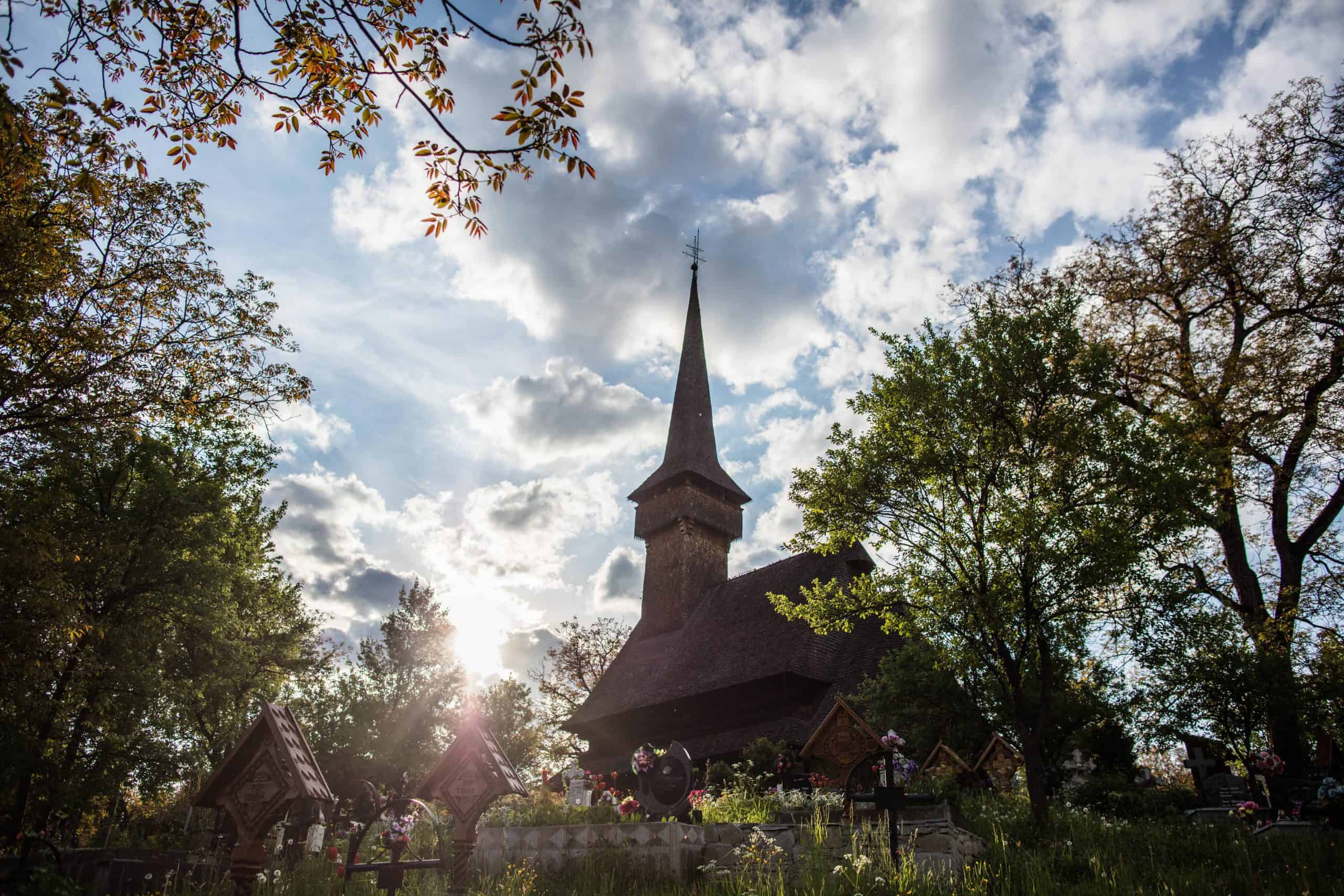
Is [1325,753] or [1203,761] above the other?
[1325,753]

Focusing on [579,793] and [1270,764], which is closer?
[1270,764]

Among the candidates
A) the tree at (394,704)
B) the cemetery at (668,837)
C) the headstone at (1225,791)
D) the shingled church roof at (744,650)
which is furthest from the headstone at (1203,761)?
the tree at (394,704)

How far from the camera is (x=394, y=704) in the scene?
38219 mm

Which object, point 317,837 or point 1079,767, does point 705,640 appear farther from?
point 317,837

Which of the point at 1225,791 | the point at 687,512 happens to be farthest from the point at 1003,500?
the point at 687,512

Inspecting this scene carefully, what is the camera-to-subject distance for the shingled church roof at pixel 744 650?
79.5 feet

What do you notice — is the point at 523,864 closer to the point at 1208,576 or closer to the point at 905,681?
the point at 905,681

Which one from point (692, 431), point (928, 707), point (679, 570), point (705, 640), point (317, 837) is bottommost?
point (317, 837)

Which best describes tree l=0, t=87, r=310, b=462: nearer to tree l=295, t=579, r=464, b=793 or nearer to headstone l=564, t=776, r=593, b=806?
headstone l=564, t=776, r=593, b=806

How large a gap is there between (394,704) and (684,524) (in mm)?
17076

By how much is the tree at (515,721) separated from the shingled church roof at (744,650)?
11.1m

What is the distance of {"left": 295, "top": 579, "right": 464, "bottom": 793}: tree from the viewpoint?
3509 cm

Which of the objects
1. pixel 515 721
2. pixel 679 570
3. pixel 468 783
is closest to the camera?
pixel 468 783

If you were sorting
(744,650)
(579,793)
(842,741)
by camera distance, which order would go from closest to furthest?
(842,741) → (579,793) → (744,650)
